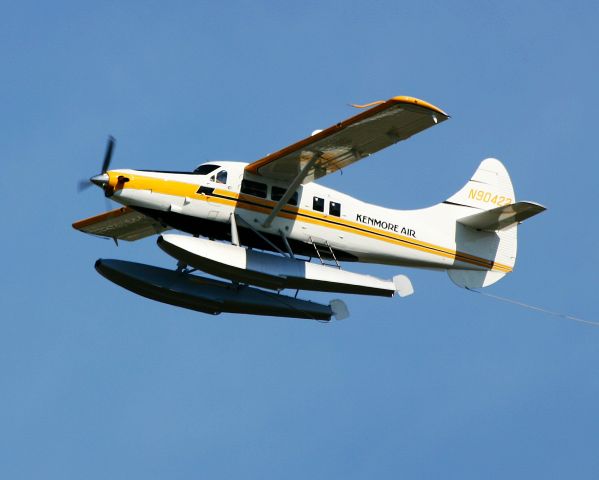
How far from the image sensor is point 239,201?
1037 inches

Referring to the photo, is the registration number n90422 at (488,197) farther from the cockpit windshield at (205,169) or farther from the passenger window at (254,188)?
the cockpit windshield at (205,169)

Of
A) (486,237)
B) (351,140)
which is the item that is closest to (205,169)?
(351,140)

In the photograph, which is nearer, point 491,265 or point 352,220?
point 352,220

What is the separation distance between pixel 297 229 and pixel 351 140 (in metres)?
2.48

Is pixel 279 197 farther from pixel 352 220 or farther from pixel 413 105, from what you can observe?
pixel 413 105

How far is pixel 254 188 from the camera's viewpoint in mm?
26562

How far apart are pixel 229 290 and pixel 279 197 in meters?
2.60

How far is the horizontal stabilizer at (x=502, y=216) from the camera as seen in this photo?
92.0 ft

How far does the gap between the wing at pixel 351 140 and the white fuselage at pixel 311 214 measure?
541mm

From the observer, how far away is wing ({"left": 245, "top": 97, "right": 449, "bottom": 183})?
2422 cm

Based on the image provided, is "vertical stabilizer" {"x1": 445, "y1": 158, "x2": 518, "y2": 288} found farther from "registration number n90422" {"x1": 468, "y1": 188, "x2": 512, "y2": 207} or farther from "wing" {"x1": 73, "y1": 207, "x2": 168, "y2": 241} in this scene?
Result: "wing" {"x1": 73, "y1": 207, "x2": 168, "y2": 241}

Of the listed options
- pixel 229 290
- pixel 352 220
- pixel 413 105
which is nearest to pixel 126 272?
pixel 229 290

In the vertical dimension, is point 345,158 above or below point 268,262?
above

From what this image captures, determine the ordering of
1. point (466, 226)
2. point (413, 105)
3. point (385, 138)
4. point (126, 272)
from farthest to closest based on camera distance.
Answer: point (466, 226)
point (126, 272)
point (385, 138)
point (413, 105)
